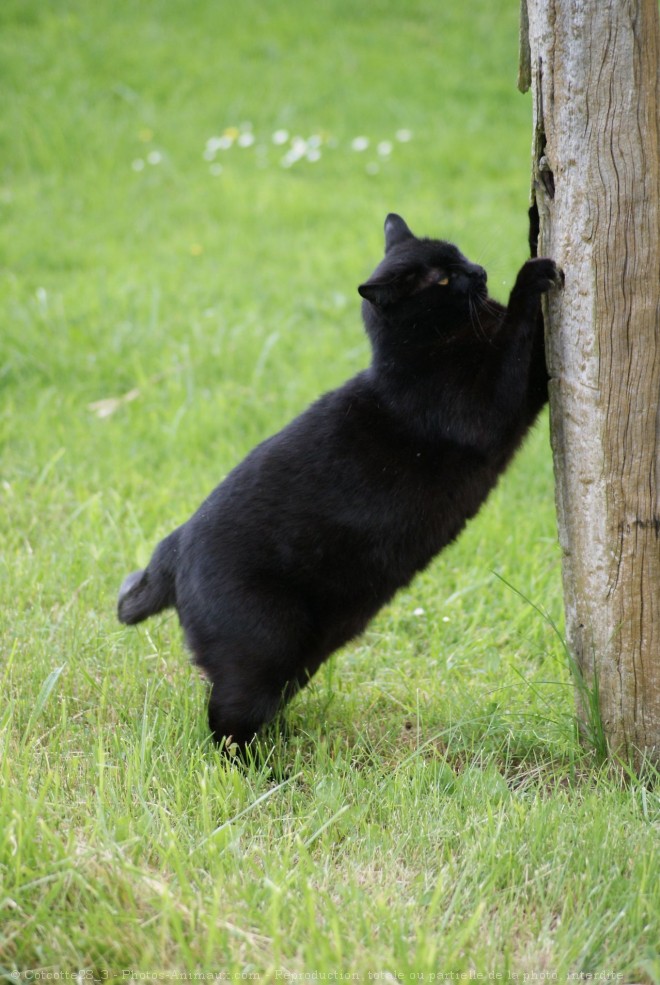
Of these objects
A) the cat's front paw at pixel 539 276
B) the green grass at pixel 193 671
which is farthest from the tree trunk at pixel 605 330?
the green grass at pixel 193 671

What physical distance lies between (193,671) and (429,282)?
1378mm

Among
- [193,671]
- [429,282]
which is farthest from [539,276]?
[193,671]

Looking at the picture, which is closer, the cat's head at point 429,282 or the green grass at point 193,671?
the green grass at point 193,671

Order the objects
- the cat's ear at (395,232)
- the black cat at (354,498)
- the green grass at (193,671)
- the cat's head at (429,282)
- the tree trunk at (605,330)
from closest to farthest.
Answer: the green grass at (193,671) < the tree trunk at (605,330) < the black cat at (354,498) < the cat's head at (429,282) < the cat's ear at (395,232)

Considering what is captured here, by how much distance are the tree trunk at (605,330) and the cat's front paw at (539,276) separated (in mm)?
31

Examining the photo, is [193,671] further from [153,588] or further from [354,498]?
[354,498]

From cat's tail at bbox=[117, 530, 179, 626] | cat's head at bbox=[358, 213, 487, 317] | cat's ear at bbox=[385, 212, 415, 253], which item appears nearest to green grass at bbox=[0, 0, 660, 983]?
cat's tail at bbox=[117, 530, 179, 626]

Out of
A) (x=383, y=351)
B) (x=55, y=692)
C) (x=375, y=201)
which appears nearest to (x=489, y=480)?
(x=383, y=351)

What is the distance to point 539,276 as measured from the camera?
2.45 m

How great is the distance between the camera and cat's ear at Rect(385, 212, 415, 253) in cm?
322

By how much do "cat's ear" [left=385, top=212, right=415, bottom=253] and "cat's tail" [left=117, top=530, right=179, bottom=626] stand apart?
116 centimetres

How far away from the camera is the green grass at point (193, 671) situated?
1.92 meters

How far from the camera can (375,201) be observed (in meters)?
7.47

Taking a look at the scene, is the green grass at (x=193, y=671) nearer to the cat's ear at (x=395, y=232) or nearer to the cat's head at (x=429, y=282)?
the cat's head at (x=429, y=282)
